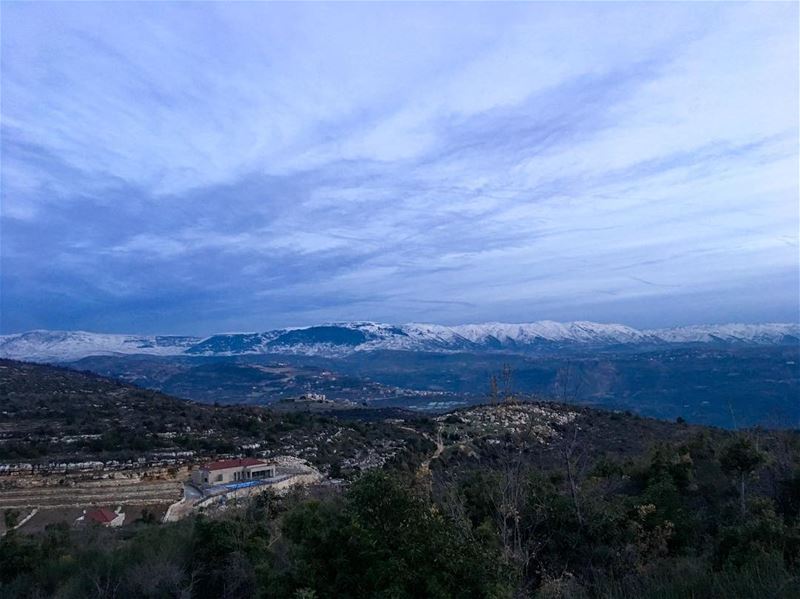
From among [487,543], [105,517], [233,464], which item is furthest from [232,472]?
[487,543]

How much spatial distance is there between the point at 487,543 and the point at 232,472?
24.0 m

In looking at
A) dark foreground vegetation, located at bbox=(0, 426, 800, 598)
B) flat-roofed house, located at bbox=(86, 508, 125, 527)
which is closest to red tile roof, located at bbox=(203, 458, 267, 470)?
flat-roofed house, located at bbox=(86, 508, 125, 527)

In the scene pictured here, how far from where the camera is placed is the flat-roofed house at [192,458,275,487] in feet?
94.4

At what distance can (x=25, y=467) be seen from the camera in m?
29.4

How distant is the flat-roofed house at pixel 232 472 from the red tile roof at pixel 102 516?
4938mm

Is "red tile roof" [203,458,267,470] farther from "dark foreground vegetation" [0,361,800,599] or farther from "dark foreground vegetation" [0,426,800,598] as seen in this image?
"dark foreground vegetation" [0,426,800,598]

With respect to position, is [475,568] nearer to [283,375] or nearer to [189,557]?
[189,557]

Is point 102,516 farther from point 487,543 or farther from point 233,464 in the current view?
point 487,543

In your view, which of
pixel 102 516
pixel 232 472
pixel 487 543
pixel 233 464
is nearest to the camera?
pixel 487 543

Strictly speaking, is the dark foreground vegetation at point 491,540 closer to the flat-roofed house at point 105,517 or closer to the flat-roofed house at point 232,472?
the flat-roofed house at point 105,517

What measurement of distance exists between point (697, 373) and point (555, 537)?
79575 mm

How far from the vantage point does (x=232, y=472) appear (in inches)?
1156

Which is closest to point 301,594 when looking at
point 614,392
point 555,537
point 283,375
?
point 555,537

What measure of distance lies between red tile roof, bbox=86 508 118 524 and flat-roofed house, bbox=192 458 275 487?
4.94 m
